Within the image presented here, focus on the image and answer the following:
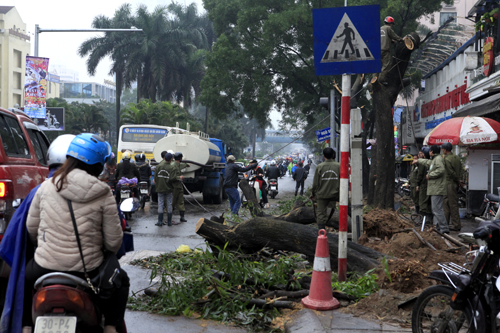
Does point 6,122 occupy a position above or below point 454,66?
below

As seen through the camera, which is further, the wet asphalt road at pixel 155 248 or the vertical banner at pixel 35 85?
the vertical banner at pixel 35 85

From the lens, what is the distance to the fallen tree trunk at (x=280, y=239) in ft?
20.4

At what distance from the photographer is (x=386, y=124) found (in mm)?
12336

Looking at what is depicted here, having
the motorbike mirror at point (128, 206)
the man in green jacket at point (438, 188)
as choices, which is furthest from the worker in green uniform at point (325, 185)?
the motorbike mirror at point (128, 206)

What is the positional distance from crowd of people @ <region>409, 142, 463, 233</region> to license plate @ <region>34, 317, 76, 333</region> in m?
8.45

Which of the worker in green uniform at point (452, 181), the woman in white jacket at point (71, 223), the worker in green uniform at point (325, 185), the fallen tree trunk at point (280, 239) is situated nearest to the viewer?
the woman in white jacket at point (71, 223)

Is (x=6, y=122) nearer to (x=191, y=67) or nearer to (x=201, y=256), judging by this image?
(x=201, y=256)

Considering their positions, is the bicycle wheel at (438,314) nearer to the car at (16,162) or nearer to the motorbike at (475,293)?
the motorbike at (475,293)

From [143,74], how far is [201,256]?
45.4 m

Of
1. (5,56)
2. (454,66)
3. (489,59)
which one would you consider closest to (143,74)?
(5,56)

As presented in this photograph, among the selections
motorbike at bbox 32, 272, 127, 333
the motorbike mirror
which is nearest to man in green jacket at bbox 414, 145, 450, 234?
the motorbike mirror

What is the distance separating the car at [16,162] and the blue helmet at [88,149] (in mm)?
2138

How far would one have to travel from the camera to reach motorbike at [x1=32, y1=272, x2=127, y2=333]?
9.11 feet

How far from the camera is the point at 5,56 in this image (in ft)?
194
